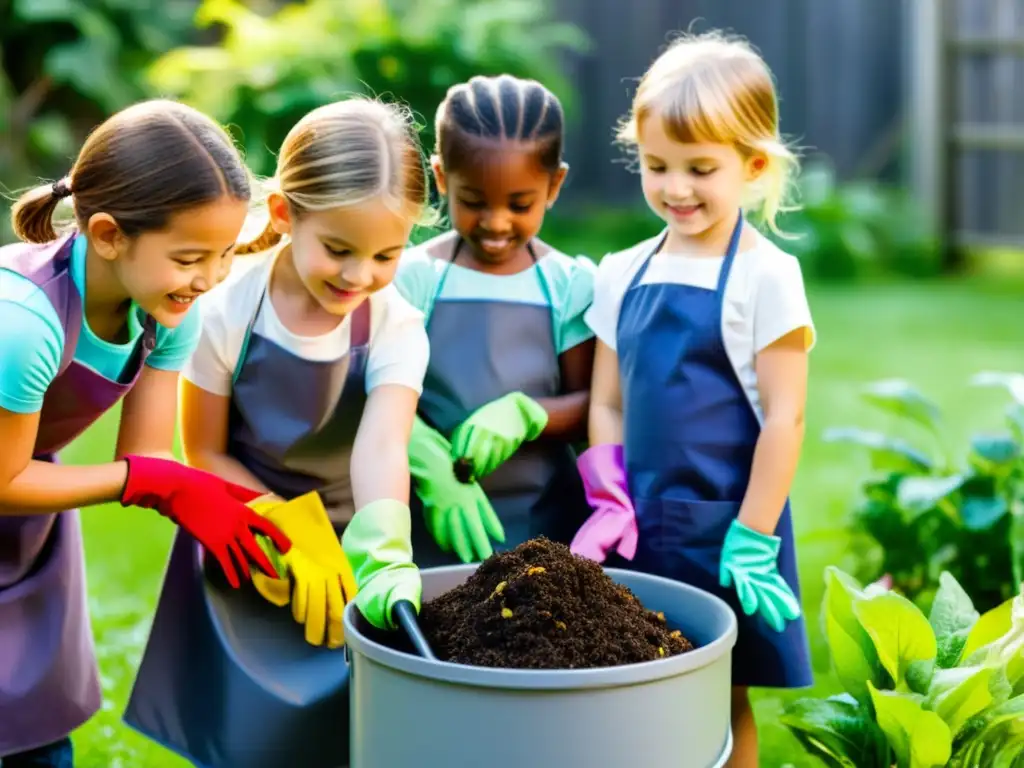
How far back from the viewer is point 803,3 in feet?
26.3

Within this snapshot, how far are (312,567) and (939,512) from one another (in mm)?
1598

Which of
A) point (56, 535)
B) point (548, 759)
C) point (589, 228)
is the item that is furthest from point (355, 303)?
point (589, 228)

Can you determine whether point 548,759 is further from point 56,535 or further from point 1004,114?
point 1004,114

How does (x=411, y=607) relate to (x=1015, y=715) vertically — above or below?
above

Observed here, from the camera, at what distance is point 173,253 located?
1768mm

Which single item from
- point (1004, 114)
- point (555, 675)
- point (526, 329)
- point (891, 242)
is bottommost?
point (891, 242)

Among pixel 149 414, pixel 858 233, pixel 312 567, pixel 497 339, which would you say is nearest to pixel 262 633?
pixel 312 567

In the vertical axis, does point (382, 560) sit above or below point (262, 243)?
below

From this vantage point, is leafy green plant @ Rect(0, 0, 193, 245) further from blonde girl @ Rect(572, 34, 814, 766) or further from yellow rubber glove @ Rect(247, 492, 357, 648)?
blonde girl @ Rect(572, 34, 814, 766)

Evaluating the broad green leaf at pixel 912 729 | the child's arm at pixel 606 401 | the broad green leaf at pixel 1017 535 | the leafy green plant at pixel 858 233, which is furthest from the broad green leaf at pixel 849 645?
the leafy green plant at pixel 858 233

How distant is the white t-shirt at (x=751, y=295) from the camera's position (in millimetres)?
1940

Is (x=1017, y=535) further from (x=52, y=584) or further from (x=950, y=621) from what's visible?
(x=52, y=584)

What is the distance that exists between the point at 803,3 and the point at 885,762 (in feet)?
22.4

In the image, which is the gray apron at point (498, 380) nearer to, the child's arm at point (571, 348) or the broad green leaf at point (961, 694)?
the child's arm at point (571, 348)
